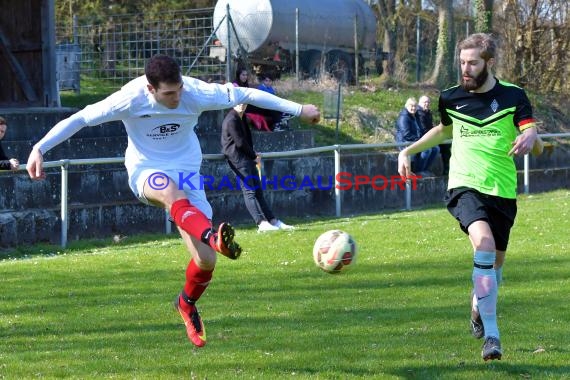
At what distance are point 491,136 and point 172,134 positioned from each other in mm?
2358

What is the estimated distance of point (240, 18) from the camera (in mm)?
29516

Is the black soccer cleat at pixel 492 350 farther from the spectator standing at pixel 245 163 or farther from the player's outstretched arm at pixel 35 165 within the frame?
the spectator standing at pixel 245 163

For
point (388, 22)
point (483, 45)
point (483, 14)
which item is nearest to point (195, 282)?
point (483, 45)

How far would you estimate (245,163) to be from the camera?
16.7 m

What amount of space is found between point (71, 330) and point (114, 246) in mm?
6833

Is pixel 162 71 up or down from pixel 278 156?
up

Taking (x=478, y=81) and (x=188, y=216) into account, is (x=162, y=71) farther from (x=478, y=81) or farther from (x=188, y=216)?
(x=478, y=81)

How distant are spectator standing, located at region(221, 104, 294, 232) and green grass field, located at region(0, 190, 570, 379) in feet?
3.58

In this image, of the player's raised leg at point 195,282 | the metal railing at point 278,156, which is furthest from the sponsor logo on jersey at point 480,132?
the metal railing at point 278,156

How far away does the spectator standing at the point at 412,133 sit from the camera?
2158 cm

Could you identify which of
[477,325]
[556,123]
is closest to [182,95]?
[477,325]

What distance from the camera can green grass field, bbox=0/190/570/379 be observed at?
25.1 ft

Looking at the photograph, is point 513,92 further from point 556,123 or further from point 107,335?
point 556,123

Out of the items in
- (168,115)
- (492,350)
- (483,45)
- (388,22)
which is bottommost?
(388,22)
